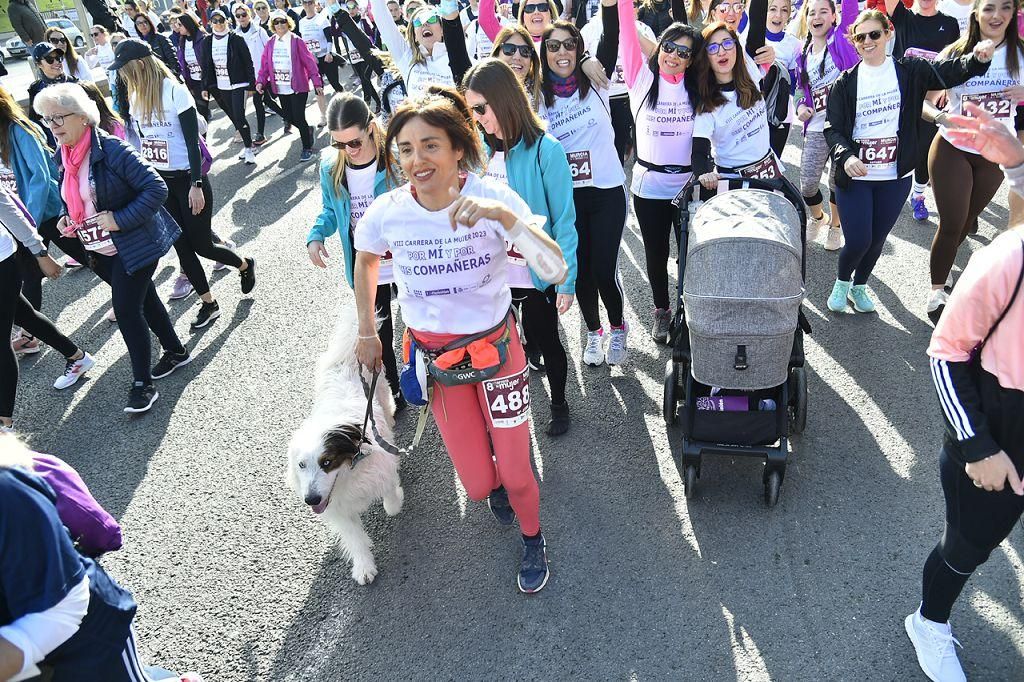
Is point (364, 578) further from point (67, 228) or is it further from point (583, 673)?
point (67, 228)

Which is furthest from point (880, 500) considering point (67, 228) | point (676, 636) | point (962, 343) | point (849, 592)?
point (67, 228)

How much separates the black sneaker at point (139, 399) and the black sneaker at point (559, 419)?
3.15m

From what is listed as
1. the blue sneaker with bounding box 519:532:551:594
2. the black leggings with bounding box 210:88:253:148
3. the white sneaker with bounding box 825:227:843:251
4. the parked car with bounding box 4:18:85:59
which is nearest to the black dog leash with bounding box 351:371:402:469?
the blue sneaker with bounding box 519:532:551:594

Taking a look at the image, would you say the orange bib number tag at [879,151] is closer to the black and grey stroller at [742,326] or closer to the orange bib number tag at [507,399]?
the black and grey stroller at [742,326]

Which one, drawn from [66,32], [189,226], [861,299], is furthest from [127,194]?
[66,32]

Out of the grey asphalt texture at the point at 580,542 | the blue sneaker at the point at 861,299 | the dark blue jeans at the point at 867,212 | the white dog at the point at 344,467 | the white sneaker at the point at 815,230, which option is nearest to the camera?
the grey asphalt texture at the point at 580,542

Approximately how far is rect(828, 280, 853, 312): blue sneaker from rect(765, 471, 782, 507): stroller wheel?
231 centimetres

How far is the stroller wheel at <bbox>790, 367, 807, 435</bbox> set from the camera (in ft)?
12.9

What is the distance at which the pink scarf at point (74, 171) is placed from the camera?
4559mm

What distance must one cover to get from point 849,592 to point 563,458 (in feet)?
5.65

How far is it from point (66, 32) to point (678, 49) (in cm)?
2234

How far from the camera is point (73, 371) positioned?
5598mm

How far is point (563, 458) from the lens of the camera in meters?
4.21

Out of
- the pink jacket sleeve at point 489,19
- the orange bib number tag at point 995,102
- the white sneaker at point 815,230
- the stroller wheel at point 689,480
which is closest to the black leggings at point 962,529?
the stroller wheel at point 689,480
